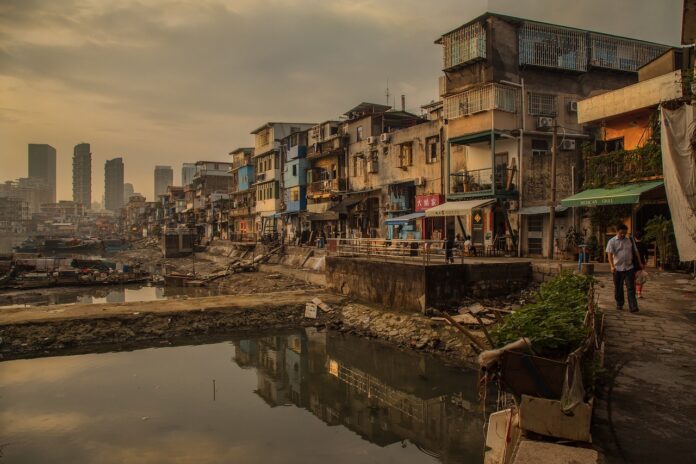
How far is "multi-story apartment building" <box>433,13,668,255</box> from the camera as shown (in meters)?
26.1

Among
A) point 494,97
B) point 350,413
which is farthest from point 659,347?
point 494,97

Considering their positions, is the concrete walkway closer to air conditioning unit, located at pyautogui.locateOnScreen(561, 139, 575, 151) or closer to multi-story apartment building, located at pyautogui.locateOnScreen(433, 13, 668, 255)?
multi-story apartment building, located at pyautogui.locateOnScreen(433, 13, 668, 255)

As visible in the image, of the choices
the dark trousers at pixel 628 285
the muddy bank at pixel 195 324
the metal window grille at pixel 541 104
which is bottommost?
the muddy bank at pixel 195 324

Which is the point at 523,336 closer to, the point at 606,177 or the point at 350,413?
the point at 350,413

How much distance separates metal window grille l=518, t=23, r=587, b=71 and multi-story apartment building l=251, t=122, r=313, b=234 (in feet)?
107

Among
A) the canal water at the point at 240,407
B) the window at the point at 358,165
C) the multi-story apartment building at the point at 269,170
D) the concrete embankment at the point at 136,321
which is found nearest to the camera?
the canal water at the point at 240,407

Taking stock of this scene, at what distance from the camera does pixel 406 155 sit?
3469cm

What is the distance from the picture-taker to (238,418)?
1245 centimetres

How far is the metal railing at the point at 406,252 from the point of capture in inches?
805

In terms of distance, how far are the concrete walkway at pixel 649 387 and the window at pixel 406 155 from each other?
77.7 feet

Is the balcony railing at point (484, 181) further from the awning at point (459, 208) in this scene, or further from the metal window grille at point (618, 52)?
the metal window grille at point (618, 52)

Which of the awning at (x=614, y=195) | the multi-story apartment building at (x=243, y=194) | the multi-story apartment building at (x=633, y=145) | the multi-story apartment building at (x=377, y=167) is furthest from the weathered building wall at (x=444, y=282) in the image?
the multi-story apartment building at (x=243, y=194)

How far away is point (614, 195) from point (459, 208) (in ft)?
27.5

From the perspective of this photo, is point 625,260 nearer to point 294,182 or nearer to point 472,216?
point 472,216
